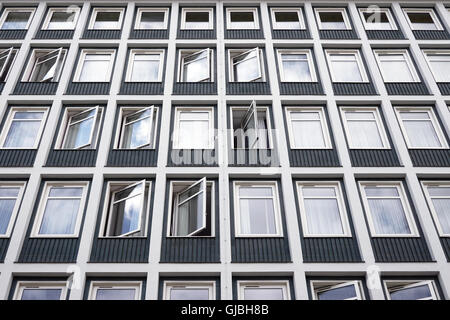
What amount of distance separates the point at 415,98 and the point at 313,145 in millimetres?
4977

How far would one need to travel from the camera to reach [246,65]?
20.0 m

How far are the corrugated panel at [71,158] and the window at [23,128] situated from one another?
2.98 ft

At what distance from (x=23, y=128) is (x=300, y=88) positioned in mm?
11311

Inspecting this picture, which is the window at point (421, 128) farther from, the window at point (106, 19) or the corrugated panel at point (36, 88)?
the corrugated panel at point (36, 88)

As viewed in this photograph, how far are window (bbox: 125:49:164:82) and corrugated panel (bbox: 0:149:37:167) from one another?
5.10m

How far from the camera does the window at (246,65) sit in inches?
765

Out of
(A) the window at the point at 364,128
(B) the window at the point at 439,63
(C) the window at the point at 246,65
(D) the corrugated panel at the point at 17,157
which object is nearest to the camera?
(D) the corrugated panel at the point at 17,157

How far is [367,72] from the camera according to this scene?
19781mm

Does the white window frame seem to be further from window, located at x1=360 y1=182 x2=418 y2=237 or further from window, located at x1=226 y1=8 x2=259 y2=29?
window, located at x1=360 y1=182 x2=418 y2=237

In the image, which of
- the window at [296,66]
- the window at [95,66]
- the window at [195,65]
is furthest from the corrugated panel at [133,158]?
the window at [296,66]

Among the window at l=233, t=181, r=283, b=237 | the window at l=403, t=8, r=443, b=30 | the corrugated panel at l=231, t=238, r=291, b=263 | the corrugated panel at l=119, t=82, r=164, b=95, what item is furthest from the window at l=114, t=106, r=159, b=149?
the window at l=403, t=8, r=443, b=30

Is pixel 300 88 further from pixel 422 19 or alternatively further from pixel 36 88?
pixel 36 88
